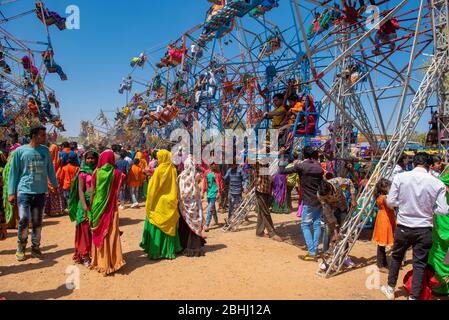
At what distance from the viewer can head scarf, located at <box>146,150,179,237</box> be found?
4.77 metres

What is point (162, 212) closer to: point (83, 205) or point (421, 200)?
point (83, 205)

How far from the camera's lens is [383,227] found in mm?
4500

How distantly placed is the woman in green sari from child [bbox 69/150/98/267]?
4545 mm

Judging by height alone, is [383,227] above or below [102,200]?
below

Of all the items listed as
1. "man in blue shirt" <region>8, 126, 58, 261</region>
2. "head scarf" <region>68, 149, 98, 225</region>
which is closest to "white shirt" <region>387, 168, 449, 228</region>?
"head scarf" <region>68, 149, 98, 225</region>

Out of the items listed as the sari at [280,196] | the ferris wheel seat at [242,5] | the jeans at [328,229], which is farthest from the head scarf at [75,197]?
the sari at [280,196]

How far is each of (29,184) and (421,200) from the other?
209 inches

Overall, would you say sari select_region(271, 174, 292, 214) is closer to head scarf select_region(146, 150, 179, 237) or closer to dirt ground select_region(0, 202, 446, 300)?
dirt ground select_region(0, 202, 446, 300)

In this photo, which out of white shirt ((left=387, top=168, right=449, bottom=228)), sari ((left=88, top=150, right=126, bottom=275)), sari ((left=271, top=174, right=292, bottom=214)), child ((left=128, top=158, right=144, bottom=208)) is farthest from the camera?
child ((left=128, top=158, right=144, bottom=208))

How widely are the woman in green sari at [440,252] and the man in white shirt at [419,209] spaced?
1.24 feet

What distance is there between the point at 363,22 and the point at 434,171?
134 inches

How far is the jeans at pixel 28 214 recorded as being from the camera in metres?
4.60

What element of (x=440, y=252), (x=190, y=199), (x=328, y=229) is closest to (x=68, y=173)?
(x=190, y=199)

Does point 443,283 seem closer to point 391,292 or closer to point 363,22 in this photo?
point 391,292
